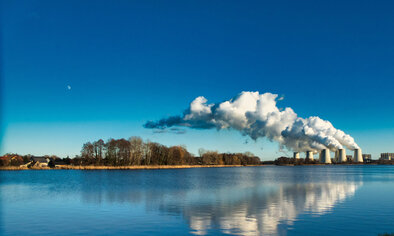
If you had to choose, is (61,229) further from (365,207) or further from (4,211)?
(365,207)

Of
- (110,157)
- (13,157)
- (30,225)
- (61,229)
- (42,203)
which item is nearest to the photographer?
(61,229)

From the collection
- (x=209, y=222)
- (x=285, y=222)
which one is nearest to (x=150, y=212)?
(x=209, y=222)

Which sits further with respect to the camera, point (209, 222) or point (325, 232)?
point (209, 222)

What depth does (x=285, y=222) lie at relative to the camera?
19766 millimetres

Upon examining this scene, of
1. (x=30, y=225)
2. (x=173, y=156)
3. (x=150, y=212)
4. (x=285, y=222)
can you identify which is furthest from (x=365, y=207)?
(x=173, y=156)

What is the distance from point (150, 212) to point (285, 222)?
1017 centimetres

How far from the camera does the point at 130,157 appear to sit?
124m

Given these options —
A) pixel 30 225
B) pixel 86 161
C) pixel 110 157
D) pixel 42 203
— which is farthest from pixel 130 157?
pixel 30 225

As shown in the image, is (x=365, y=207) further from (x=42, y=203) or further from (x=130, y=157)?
(x=130, y=157)

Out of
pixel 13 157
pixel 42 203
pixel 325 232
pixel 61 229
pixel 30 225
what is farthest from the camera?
pixel 13 157

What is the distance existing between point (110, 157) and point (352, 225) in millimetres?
109839

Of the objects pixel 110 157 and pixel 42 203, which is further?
pixel 110 157

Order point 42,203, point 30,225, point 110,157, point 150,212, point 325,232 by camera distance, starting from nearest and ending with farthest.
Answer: point 325,232 < point 30,225 < point 150,212 < point 42,203 < point 110,157

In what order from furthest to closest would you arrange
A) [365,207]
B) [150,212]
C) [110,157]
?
[110,157] → [365,207] → [150,212]
